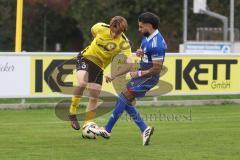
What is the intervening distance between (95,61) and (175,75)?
762 cm

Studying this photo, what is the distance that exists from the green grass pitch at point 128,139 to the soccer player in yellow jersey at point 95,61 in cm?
55

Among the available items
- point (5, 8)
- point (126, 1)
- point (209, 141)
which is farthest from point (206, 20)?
point (209, 141)

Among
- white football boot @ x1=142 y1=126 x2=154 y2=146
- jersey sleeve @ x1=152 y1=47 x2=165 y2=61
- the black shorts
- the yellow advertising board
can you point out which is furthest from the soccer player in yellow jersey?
the yellow advertising board

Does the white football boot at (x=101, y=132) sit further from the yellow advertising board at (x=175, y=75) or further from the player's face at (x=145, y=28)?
the yellow advertising board at (x=175, y=75)

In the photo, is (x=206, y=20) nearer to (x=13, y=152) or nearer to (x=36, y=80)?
(x=36, y=80)

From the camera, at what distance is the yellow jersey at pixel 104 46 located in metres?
12.5

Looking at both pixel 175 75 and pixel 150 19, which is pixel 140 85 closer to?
pixel 150 19

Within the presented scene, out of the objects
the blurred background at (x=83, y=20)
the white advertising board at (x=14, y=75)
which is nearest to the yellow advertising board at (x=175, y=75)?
the white advertising board at (x=14, y=75)

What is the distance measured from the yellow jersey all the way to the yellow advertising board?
5851mm

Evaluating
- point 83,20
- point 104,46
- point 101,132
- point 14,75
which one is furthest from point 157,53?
point 83,20

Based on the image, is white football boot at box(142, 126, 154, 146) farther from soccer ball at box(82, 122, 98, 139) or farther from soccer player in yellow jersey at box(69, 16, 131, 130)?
soccer player in yellow jersey at box(69, 16, 131, 130)

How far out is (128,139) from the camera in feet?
39.9

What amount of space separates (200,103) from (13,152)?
34.7 feet

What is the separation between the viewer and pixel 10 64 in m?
18.8
